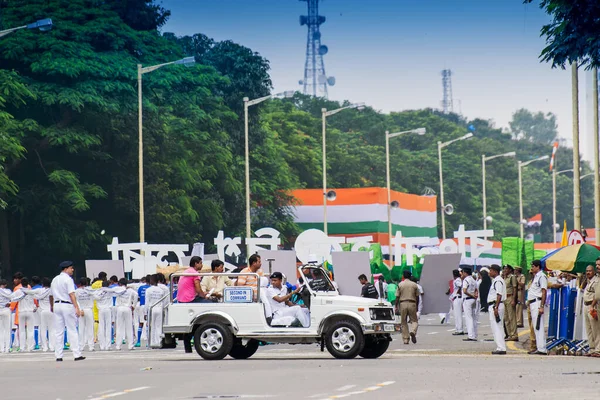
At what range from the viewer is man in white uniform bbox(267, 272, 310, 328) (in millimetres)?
A: 24531

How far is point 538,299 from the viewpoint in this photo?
26219mm

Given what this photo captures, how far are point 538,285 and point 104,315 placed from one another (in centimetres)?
992

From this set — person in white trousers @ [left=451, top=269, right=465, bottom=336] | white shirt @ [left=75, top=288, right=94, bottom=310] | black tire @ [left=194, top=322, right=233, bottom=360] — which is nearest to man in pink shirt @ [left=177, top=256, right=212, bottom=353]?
black tire @ [left=194, top=322, right=233, bottom=360]

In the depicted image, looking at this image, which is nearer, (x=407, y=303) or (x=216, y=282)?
(x=216, y=282)

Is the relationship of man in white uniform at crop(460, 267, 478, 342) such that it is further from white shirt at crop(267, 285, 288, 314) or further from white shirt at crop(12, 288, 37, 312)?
white shirt at crop(12, 288, 37, 312)

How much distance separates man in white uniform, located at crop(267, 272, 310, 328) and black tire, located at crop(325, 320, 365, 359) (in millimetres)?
493

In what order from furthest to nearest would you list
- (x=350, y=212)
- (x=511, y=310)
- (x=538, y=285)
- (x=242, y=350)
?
1. (x=350, y=212)
2. (x=511, y=310)
3. (x=538, y=285)
4. (x=242, y=350)

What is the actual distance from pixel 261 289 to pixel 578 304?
584 cm

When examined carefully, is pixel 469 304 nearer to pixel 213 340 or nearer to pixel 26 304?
pixel 213 340

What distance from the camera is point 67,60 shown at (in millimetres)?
58719

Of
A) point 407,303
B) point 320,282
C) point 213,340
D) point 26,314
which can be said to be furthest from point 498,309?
point 26,314

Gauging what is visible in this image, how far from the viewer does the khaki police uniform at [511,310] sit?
31.8m

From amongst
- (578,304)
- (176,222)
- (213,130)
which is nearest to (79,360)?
(578,304)

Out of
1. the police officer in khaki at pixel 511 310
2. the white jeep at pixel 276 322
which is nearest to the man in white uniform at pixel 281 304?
the white jeep at pixel 276 322
